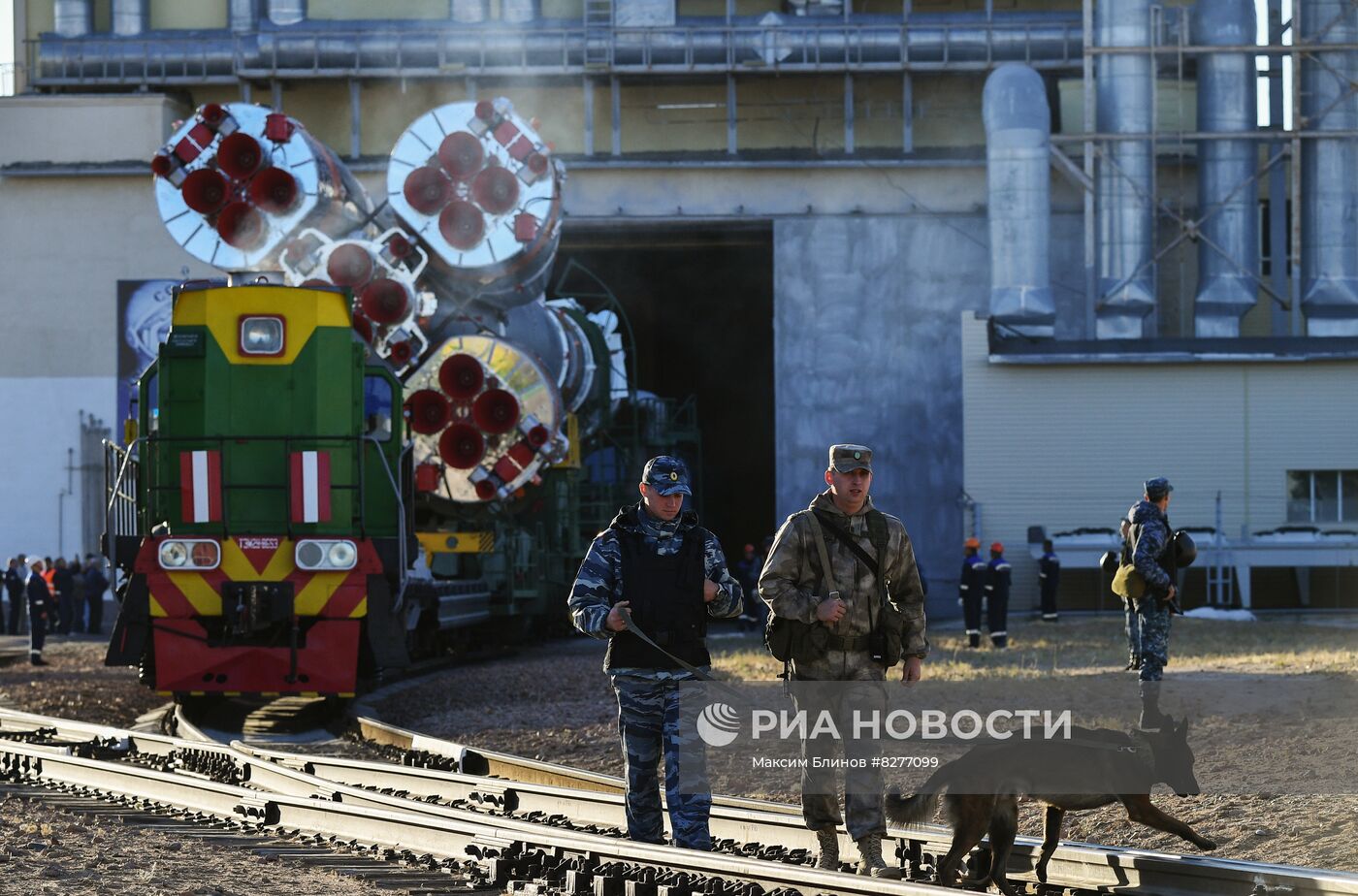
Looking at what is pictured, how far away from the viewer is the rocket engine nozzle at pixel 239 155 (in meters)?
19.1

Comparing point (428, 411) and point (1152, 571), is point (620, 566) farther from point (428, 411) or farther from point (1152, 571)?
point (428, 411)

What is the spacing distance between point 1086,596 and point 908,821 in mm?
26604

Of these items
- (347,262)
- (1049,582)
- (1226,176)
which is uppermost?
(1226,176)

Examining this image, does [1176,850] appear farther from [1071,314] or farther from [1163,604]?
[1071,314]

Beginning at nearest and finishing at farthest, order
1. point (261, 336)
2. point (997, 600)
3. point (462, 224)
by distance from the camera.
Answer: point (261, 336) → point (462, 224) → point (997, 600)

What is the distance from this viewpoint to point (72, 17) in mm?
36406

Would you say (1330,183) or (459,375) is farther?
(1330,183)

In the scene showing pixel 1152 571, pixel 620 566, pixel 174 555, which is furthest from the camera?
pixel 174 555

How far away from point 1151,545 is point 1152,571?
7.7 inches

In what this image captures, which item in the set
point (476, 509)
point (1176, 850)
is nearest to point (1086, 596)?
point (476, 509)

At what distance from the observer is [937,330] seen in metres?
35.8

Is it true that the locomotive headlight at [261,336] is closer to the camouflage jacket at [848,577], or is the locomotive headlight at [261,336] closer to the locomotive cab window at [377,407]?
the locomotive cab window at [377,407]

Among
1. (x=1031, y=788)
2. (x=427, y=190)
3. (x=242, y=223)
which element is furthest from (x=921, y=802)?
(x=427, y=190)

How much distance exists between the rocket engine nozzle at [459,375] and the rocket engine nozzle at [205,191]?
304 centimetres
